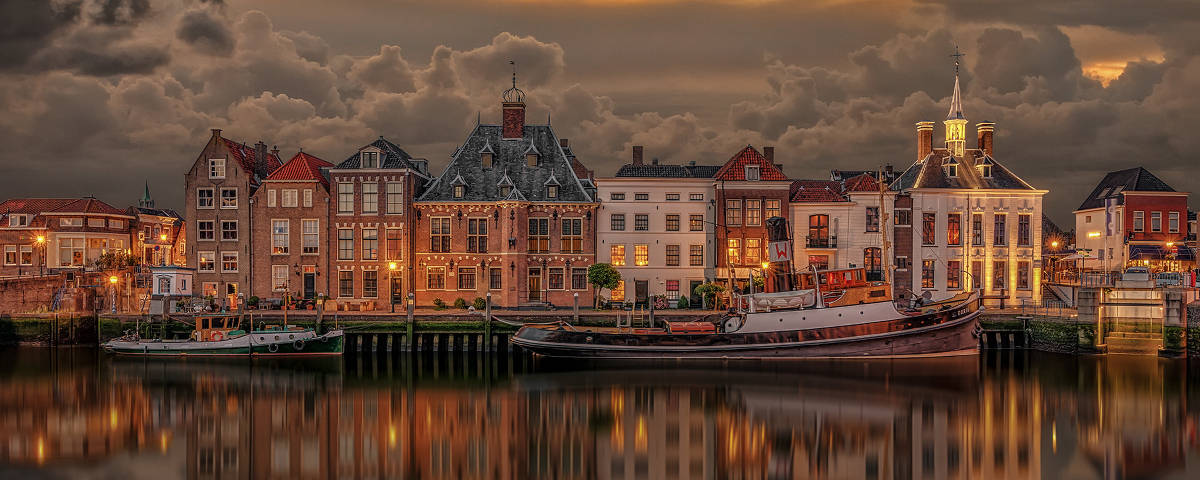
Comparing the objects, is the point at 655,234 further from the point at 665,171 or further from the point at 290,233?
the point at 290,233

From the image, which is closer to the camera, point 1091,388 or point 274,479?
point 274,479

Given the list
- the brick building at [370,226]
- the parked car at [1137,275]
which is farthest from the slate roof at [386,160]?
the parked car at [1137,275]

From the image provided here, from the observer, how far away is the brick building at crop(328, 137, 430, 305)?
53.5m

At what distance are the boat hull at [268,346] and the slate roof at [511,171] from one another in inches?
502

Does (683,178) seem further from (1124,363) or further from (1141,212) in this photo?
(1141,212)

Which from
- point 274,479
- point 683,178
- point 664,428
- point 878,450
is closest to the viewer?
point 274,479

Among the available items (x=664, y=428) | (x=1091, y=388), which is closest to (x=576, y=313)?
(x=664, y=428)

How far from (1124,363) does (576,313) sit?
26.5m

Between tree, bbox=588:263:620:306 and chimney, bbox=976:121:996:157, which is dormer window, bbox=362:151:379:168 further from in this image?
chimney, bbox=976:121:996:157

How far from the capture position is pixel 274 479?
25.4 meters

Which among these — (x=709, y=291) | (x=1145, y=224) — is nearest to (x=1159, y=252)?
(x=1145, y=224)

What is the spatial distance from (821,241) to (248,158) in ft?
121

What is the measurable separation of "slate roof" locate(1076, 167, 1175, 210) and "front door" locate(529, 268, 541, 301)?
40.2 meters

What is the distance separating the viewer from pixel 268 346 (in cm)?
4388
